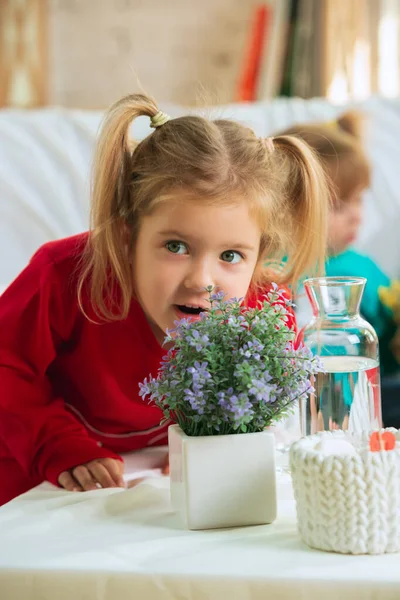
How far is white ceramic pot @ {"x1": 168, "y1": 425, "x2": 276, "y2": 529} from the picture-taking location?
76 cm

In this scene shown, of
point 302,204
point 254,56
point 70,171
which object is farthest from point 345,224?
point 254,56

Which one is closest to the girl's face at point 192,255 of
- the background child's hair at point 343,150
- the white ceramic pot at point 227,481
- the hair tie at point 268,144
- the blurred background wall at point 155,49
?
the hair tie at point 268,144

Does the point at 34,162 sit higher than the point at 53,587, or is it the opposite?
the point at 34,162

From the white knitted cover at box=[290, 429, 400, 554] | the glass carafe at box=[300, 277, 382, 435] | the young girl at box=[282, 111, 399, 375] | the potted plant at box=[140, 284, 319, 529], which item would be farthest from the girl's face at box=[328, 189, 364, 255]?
the white knitted cover at box=[290, 429, 400, 554]

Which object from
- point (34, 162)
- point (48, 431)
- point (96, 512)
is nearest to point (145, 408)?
point (48, 431)

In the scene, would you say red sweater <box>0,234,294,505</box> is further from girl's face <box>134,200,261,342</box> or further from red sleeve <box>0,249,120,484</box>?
girl's face <box>134,200,261,342</box>

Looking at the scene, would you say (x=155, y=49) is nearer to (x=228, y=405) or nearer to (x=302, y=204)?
(x=302, y=204)

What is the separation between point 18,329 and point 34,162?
102 centimetres

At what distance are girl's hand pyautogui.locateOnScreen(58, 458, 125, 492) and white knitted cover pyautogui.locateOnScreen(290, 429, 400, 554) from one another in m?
0.34

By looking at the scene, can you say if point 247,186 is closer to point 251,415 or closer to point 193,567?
point 251,415

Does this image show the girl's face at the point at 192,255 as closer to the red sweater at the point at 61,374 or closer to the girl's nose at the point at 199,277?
the girl's nose at the point at 199,277

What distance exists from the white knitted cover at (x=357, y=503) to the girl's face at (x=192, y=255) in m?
0.36

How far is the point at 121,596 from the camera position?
63 centimetres

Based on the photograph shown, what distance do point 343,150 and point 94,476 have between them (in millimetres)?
1286
